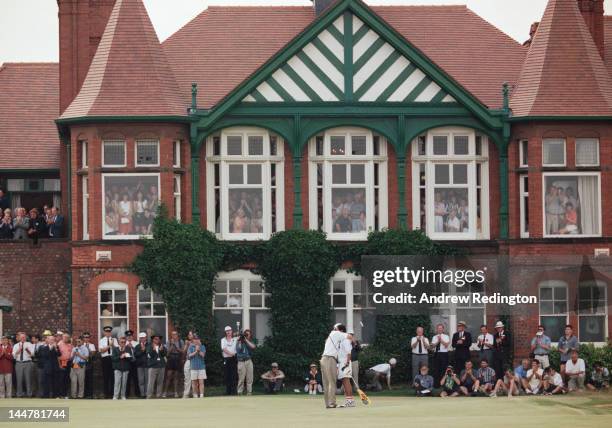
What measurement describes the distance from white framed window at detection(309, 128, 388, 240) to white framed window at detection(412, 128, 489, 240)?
41.6 inches

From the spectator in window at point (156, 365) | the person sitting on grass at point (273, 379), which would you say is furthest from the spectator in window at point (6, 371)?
the person sitting on grass at point (273, 379)

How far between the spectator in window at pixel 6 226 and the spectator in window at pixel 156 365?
293 inches

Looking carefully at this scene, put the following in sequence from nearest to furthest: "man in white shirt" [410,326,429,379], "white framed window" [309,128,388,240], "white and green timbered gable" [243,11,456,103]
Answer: "man in white shirt" [410,326,429,379]
"white and green timbered gable" [243,11,456,103]
"white framed window" [309,128,388,240]

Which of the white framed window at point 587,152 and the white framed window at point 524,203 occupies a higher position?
the white framed window at point 587,152

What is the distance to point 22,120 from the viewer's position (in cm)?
6084

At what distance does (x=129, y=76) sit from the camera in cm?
5419

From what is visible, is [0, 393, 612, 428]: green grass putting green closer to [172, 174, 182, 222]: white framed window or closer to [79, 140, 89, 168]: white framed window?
[172, 174, 182, 222]: white framed window

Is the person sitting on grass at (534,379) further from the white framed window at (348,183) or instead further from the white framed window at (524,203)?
the white framed window at (348,183)

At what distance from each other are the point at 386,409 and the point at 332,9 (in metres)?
14.9

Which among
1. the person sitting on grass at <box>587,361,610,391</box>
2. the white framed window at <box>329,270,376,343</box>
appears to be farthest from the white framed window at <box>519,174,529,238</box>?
the person sitting on grass at <box>587,361,610,391</box>

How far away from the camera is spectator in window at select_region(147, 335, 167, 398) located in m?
50.8

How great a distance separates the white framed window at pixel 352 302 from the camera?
54.8 metres

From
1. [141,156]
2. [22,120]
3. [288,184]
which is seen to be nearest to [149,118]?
[141,156]

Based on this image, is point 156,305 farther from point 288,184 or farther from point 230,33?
point 230,33
